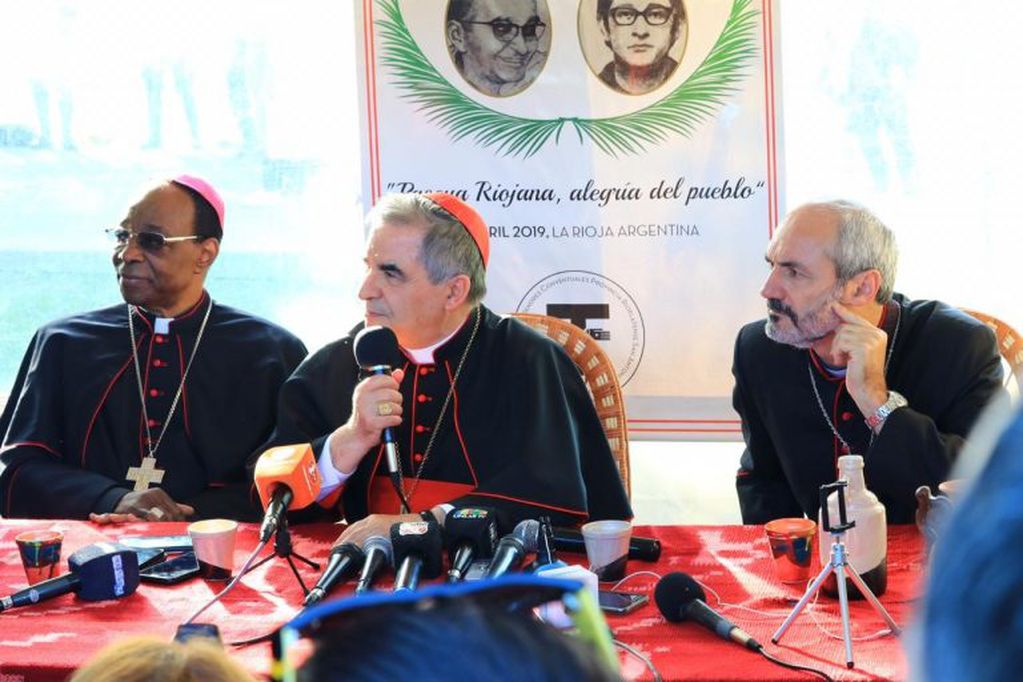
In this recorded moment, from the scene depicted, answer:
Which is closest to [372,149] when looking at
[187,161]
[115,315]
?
[187,161]

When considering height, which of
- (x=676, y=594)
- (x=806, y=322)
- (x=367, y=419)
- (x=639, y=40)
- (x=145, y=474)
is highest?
(x=639, y=40)

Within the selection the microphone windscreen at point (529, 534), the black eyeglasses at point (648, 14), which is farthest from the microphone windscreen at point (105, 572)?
the black eyeglasses at point (648, 14)

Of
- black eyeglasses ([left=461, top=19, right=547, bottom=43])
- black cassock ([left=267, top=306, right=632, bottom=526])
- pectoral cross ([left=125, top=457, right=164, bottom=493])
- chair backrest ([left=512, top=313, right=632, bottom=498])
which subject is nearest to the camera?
black cassock ([left=267, top=306, right=632, bottom=526])

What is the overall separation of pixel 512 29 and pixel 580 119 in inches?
16.4

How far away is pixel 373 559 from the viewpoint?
290 cm

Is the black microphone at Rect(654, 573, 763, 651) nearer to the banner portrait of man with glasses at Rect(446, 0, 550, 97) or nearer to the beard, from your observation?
the beard

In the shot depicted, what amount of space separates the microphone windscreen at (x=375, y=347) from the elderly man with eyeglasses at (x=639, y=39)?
2.00 meters

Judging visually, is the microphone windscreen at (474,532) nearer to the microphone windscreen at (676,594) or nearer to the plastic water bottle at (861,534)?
the microphone windscreen at (676,594)

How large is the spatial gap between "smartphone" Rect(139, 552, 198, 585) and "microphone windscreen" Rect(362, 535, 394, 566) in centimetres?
40

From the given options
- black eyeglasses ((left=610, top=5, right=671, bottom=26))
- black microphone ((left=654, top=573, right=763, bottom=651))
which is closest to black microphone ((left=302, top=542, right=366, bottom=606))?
black microphone ((left=654, top=573, right=763, bottom=651))

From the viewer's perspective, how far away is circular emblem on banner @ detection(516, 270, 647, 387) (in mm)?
5062

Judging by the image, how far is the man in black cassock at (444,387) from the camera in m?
3.83

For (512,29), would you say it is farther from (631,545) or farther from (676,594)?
(676,594)

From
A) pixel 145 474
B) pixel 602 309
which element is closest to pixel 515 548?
pixel 145 474
